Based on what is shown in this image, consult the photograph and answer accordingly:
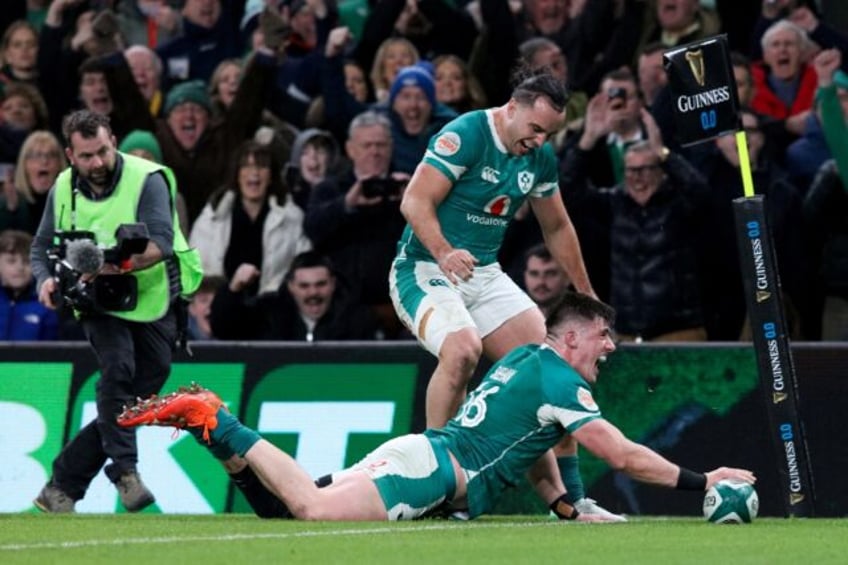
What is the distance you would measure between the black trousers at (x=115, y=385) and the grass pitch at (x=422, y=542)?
1101mm

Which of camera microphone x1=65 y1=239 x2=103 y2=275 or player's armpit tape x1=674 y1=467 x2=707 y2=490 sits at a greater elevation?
camera microphone x1=65 y1=239 x2=103 y2=275

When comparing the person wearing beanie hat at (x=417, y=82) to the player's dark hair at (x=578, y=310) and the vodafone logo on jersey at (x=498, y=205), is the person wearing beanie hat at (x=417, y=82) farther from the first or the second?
the player's dark hair at (x=578, y=310)

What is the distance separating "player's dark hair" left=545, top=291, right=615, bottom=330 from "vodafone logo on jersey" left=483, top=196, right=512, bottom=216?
1.25 m

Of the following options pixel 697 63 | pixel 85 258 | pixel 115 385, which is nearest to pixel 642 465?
pixel 697 63

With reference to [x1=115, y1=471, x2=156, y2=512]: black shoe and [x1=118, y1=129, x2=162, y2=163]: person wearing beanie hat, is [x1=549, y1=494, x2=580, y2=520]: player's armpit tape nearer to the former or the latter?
[x1=115, y1=471, x2=156, y2=512]: black shoe

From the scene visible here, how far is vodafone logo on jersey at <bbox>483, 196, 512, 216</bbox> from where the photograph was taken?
11016 millimetres

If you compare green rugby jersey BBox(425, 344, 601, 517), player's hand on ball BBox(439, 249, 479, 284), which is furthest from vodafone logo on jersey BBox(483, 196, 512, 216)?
green rugby jersey BBox(425, 344, 601, 517)

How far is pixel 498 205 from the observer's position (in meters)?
11.1

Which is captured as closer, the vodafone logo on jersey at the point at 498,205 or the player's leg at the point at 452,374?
the player's leg at the point at 452,374

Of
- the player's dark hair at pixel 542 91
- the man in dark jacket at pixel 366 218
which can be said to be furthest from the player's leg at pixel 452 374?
the man in dark jacket at pixel 366 218

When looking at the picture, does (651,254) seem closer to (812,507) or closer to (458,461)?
(812,507)

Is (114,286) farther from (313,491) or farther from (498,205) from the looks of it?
(313,491)

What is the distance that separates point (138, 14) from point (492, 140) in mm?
8754

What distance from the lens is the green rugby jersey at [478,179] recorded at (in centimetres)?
1084
